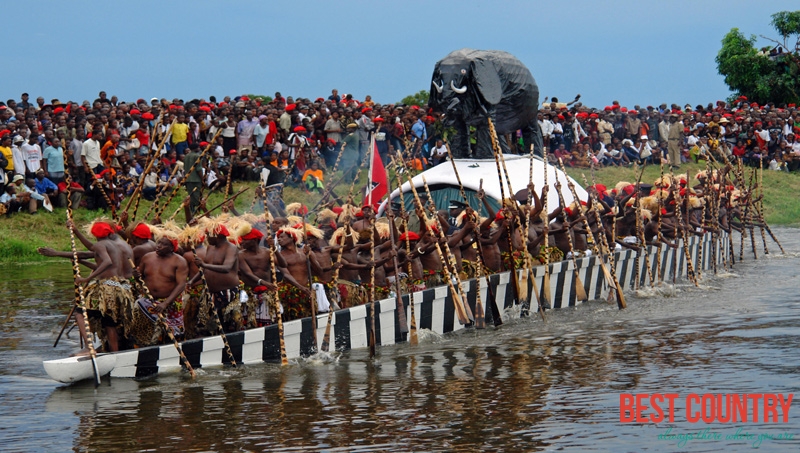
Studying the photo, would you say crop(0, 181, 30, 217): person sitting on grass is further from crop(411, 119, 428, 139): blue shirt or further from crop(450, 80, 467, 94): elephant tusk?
crop(411, 119, 428, 139): blue shirt

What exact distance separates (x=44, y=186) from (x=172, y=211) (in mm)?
3827

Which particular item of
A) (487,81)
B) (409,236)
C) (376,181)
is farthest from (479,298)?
(487,81)

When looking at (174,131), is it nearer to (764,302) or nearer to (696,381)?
(764,302)

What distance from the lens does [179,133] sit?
25.0 meters

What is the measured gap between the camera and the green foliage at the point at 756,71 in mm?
42844

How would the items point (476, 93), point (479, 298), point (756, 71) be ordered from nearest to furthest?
point (479, 298) → point (476, 93) → point (756, 71)

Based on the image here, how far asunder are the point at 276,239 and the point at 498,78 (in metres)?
10.6

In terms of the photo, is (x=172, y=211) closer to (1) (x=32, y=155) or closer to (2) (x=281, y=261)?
(1) (x=32, y=155)

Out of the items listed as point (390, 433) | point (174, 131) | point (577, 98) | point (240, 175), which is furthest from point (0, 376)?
point (577, 98)

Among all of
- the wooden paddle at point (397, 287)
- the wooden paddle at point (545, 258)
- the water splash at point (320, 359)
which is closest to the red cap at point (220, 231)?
the water splash at point (320, 359)

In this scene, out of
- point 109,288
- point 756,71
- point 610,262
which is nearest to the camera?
point 109,288

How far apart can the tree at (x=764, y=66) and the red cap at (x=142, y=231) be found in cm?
3379

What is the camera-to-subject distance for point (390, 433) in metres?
9.48

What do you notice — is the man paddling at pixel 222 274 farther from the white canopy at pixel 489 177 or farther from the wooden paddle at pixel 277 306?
the white canopy at pixel 489 177
